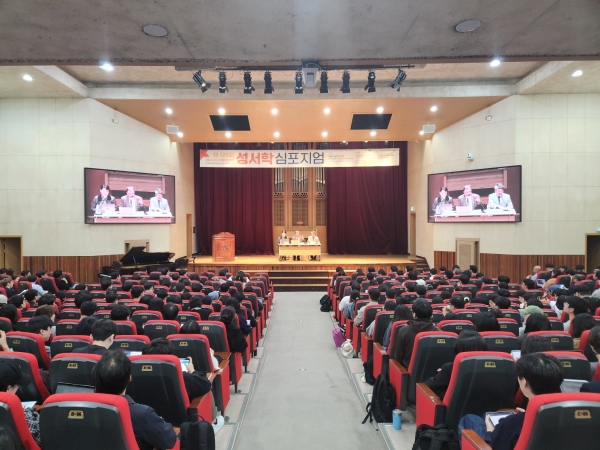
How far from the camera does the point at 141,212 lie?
12008 mm

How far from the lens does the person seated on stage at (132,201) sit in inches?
457

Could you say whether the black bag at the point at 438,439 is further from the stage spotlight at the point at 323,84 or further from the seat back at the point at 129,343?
the stage spotlight at the point at 323,84

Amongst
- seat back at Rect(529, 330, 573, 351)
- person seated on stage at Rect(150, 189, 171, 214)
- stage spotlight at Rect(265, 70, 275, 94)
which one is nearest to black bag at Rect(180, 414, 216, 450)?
seat back at Rect(529, 330, 573, 351)

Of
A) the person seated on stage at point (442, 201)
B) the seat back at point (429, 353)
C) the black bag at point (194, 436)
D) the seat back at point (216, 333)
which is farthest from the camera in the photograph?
the person seated on stage at point (442, 201)

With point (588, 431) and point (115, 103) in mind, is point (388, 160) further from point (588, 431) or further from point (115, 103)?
point (588, 431)

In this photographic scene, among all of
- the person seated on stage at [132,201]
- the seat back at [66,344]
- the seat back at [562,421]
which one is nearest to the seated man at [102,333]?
the seat back at [66,344]

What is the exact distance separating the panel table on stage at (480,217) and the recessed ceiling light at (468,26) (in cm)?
799

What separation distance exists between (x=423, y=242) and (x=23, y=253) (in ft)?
40.6

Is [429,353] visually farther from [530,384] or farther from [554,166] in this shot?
[554,166]

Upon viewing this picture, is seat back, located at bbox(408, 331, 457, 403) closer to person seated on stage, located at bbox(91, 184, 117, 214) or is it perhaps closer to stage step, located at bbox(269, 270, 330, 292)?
stage step, located at bbox(269, 270, 330, 292)

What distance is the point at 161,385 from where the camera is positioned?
2434mm

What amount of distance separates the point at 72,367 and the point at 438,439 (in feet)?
7.21

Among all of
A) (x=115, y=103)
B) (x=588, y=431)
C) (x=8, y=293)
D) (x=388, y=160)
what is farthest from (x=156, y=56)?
(x=388, y=160)

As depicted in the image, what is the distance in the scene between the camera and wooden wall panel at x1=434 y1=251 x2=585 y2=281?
10211 millimetres
